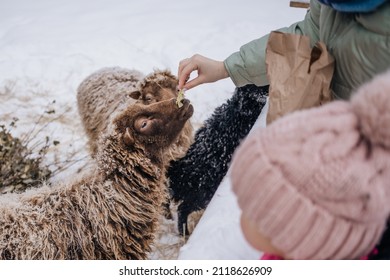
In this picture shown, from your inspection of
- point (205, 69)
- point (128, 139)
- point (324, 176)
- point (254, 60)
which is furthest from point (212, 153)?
point (324, 176)

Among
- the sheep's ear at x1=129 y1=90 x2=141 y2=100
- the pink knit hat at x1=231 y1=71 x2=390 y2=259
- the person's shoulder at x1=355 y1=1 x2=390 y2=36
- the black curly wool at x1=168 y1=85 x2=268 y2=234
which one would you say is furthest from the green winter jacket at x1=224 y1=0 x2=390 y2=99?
the black curly wool at x1=168 y1=85 x2=268 y2=234

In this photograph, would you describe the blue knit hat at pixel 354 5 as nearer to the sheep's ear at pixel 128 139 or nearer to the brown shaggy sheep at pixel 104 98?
the sheep's ear at pixel 128 139

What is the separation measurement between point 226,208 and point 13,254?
1.02 metres

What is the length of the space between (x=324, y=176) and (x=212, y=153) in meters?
2.11

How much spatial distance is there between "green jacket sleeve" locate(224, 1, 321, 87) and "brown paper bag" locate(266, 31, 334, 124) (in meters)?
0.20

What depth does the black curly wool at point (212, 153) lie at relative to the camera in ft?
9.71

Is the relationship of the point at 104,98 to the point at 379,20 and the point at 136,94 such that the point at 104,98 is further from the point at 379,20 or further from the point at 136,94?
the point at 379,20

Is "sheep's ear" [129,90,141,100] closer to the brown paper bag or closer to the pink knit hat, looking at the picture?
the brown paper bag

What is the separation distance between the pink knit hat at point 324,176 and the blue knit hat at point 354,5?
0.33 metres

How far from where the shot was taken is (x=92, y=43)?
5496 millimetres

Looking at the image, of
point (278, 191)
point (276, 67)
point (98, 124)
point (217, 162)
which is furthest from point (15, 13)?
point (278, 191)

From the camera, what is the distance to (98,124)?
3.56 metres

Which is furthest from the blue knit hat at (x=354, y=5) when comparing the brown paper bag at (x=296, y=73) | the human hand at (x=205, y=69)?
the human hand at (x=205, y=69)

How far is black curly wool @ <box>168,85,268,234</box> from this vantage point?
2961 mm
